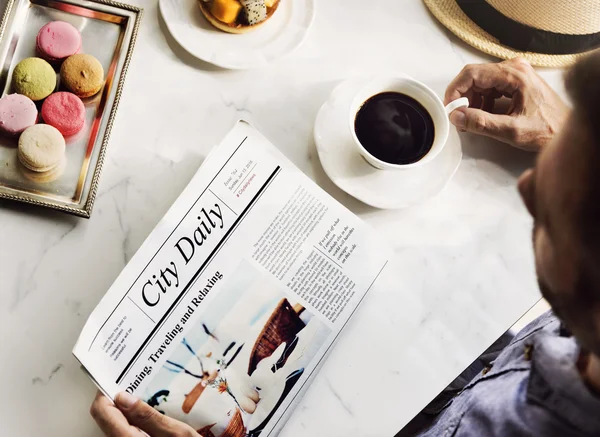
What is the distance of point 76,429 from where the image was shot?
598 mm

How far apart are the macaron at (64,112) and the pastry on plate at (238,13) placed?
190 millimetres

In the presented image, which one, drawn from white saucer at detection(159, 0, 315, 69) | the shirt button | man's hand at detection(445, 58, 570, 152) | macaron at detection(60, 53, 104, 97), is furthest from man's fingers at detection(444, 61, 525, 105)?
macaron at detection(60, 53, 104, 97)

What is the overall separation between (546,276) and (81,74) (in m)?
0.52

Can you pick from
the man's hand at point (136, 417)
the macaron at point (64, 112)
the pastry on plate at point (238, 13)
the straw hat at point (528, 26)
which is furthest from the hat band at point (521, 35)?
the man's hand at point (136, 417)

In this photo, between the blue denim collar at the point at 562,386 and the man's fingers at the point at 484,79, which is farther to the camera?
the man's fingers at the point at 484,79

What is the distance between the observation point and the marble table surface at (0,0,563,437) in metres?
0.61

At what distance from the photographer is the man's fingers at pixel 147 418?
58cm

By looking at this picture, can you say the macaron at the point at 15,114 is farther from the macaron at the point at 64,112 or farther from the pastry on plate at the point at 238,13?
the pastry on plate at the point at 238,13

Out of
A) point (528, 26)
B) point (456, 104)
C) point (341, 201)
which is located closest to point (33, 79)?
point (341, 201)

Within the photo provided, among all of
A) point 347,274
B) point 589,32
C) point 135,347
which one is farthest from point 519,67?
point 135,347

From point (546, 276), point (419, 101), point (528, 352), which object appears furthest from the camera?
point (419, 101)

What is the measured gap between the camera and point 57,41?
2.11ft

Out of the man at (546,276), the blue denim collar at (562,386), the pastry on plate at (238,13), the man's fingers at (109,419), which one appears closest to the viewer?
the man at (546,276)

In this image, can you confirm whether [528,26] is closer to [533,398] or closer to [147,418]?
[533,398]
